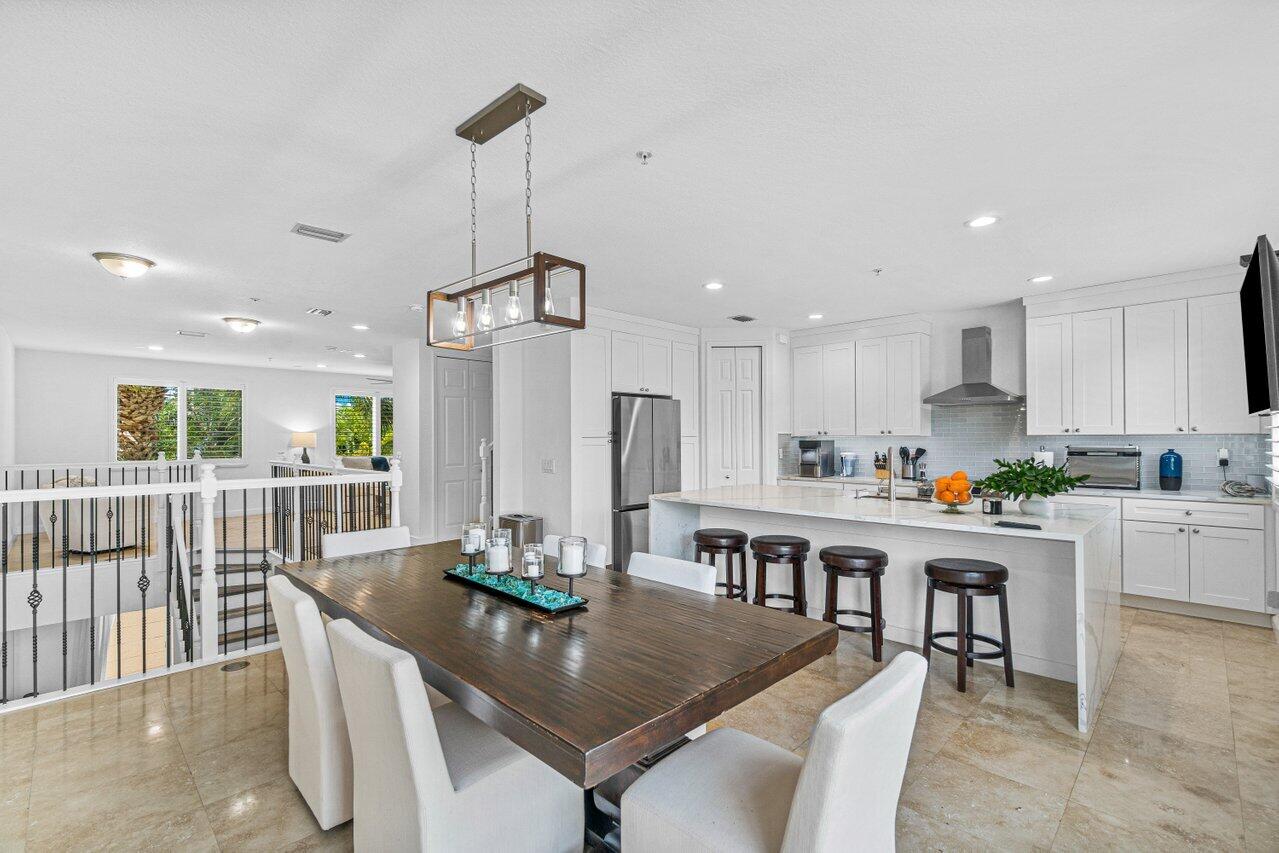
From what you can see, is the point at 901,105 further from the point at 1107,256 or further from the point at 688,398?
the point at 688,398

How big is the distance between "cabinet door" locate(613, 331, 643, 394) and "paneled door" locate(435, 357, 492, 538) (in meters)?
2.60

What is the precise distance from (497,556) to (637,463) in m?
3.33

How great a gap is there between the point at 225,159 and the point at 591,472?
3.48m

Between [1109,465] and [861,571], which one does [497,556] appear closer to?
[861,571]

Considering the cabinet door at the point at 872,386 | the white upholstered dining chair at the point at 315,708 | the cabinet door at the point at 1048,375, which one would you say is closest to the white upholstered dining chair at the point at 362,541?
the white upholstered dining chair at the point at 315,708

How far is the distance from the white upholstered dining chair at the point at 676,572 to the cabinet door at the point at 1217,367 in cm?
423

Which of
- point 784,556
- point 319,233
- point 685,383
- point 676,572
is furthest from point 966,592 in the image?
point 319,233

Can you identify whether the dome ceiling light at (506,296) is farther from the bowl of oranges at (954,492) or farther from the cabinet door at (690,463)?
the cabinet door at (690,463)

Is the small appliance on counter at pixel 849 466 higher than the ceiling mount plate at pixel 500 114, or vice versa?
the ceiling mount plate at pixel 500 114

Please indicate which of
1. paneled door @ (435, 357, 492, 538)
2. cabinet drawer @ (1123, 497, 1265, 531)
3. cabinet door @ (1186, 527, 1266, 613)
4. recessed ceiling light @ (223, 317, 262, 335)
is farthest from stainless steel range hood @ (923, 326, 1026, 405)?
recessed ceiling light @ (223, 317, 262, 335)

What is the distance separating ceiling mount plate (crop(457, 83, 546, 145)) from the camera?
1.98 meters

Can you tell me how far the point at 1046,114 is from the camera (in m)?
2.15

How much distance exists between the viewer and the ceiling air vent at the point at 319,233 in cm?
327

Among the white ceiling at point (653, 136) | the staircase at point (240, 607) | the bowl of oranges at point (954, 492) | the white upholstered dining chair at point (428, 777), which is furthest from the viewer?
the staircase at point (240, 607)
